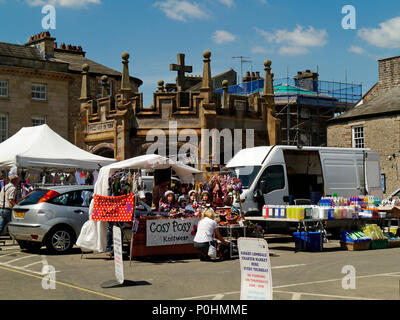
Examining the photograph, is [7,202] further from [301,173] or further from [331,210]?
[301,173]

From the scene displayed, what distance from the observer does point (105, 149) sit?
30078 mm

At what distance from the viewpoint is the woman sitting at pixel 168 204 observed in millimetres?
14742

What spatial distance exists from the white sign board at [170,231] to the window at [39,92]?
2984 cm

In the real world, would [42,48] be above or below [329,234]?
above

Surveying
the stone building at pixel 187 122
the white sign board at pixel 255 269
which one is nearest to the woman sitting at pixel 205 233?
the white sign board at pixel 255 269

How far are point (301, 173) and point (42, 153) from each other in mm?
9126

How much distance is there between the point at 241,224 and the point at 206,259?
1560 millimetres

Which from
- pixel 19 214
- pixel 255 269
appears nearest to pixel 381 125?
pixel 19 214

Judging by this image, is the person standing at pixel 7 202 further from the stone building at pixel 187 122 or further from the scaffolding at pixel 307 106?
the scaffolding at pixel 307 106

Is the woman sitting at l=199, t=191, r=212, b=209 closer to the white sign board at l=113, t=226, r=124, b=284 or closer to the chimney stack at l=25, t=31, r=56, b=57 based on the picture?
the white sign board at l=113, t=226, r=124, b=284
